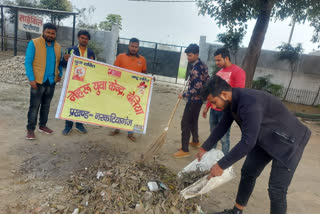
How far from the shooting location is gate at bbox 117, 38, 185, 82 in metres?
11.3

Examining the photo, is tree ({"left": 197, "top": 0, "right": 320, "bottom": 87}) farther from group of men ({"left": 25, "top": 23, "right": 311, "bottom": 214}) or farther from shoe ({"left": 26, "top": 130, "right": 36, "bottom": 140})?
shoe ({"left": 26, "top": 130, "right": 36, "bottom": 140})

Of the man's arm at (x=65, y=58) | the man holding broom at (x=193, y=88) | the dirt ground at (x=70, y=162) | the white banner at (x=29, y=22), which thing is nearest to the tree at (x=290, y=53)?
the dirt ground at (x=70, y=162)

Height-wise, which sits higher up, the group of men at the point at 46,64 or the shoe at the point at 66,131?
the group of men at the point at 46,64

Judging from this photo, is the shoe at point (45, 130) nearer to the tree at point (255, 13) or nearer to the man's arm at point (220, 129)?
the man's arm at point (220, 129)

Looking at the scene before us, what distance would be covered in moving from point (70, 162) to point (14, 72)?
6.61 m

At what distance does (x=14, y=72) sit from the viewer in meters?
7.86

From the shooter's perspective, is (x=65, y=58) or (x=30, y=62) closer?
(x=30, y=62)

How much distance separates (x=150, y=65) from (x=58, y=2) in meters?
9.33

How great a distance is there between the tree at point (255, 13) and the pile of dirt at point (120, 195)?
7398 millimetres

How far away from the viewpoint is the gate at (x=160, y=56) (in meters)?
11.3

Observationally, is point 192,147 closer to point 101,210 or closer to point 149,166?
point 149,166

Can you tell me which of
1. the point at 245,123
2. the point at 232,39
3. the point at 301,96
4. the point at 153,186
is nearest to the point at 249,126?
the point at 245,123

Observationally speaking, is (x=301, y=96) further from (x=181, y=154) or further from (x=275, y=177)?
(x=275, y=177)

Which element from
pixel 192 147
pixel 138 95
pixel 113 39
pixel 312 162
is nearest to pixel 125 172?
pixel 138 95
